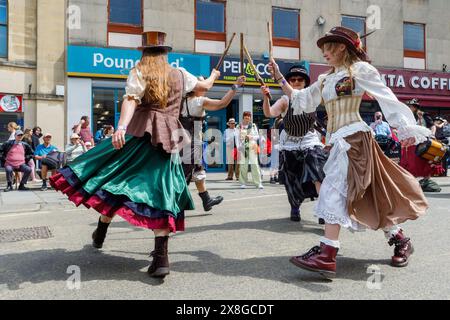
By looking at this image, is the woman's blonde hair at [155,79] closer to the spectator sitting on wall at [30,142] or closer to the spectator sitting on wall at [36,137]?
the spectator sitting on wall at [30,142]

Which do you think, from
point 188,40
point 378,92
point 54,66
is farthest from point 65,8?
point 378,92

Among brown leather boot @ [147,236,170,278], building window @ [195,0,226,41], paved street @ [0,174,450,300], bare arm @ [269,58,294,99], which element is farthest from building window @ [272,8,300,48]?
brown leather boot @ [147,236,170,278]

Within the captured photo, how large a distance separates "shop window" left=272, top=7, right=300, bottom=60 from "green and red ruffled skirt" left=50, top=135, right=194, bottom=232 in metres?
14.5

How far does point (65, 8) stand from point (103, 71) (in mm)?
2413

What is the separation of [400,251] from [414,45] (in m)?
18.4

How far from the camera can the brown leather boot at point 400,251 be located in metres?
3.56

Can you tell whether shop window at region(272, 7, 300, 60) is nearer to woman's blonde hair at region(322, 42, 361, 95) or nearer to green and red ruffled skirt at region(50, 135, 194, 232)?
woman's blonde hair at region(322, 42, 361, 95)

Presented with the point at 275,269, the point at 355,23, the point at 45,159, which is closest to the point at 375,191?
the point at 275,269

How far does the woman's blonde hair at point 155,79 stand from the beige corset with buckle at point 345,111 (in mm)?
1376

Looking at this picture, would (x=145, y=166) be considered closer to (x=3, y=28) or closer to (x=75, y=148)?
(x=75, y=148)

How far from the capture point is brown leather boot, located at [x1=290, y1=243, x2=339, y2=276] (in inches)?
125

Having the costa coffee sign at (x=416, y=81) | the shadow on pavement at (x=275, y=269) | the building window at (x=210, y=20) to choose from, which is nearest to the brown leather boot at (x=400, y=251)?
the shadow on pavement at (x=275, y=269)

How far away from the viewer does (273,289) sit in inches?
118
